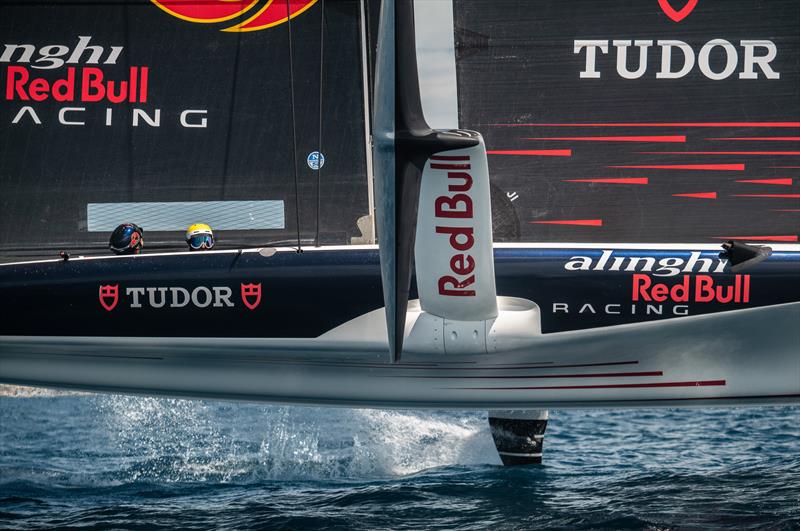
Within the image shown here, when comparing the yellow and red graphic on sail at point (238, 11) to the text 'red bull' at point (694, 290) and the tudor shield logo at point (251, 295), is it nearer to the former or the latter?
the tudor shield logo at point (251, 295)

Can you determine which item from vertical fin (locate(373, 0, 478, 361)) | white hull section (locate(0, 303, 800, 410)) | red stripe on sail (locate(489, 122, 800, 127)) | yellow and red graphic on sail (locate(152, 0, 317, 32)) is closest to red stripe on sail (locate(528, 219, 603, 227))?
red stripe on sail (locate(489, 122, 800, 127))

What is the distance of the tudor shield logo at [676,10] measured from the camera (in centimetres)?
655

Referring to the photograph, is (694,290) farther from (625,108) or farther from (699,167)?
(625,108)

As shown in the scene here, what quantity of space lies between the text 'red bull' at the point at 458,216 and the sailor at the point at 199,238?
173cm

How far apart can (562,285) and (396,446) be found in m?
3.97

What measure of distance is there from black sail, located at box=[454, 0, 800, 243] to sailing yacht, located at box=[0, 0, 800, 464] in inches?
0.6

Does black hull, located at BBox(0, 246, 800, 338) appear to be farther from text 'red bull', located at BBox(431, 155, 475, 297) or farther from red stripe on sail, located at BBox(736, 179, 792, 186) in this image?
red stripe on sail, located at BBox(736, 179, 792, 186)

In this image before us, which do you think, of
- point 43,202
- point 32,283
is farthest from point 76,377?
point 43,202

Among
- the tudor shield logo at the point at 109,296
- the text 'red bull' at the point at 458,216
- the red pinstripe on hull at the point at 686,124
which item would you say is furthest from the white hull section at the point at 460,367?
the red pinstripe on hull at the point at 686,124

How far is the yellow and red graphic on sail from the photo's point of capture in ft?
22.0

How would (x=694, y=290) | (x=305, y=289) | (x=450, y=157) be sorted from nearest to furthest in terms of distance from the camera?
(x=450, y=157) → (x=694, y=290) → (x=305, y=289)

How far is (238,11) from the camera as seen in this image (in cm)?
672

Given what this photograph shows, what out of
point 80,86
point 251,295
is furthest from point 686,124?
point 80,86

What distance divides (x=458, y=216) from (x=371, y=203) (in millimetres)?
1338
